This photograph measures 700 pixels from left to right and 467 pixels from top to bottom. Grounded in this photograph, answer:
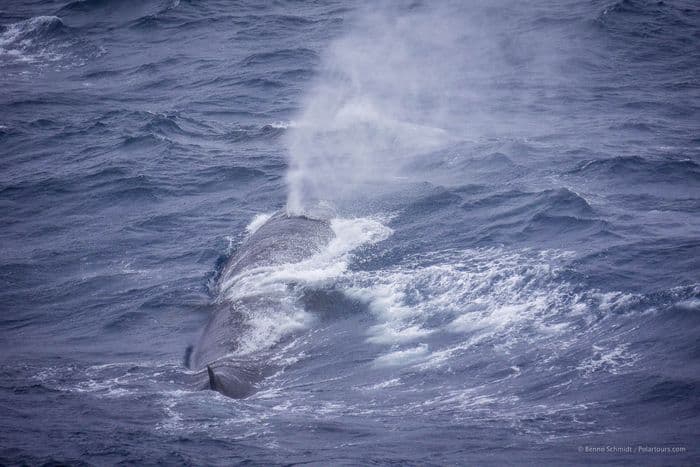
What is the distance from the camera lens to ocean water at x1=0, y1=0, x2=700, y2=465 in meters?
19.6

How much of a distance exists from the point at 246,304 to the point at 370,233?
7.70m

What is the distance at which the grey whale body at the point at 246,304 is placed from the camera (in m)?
22.3

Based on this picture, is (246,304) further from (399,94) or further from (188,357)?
(399,94)

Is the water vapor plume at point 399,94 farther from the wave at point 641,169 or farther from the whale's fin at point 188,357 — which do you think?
the whale's fin at point 188,357

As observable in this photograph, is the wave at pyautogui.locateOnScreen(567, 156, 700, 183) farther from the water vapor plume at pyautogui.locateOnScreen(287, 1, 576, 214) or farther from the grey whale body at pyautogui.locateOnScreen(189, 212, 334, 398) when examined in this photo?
the grey whale body at pyautogui.locateOnScreen(189, 212, 334, 398)

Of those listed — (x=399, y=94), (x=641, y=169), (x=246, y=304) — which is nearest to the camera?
(x=246, y=304)

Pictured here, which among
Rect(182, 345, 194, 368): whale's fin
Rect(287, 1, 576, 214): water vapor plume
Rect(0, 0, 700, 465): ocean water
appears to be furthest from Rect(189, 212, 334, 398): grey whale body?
Rect(287, 1, 576, 214): water vapor plume

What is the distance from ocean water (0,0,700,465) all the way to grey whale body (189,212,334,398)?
1.51 feet

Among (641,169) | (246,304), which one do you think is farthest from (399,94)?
(246,304)

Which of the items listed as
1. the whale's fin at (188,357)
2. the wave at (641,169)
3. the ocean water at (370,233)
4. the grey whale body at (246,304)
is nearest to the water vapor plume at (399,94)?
the ocean water at (370,233)

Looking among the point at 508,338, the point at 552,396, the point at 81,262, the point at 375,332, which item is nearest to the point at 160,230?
the point at 81,262

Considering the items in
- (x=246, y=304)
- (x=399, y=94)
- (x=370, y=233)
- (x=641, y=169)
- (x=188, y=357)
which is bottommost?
(x=641, y=169)

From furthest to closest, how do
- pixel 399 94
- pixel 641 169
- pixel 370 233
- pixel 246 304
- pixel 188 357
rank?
1. pixel 399 94
2. pixel 641 169
3. pixel 370 233
4. pixel 246 304
5. pixel 188 357

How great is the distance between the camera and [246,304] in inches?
1043
